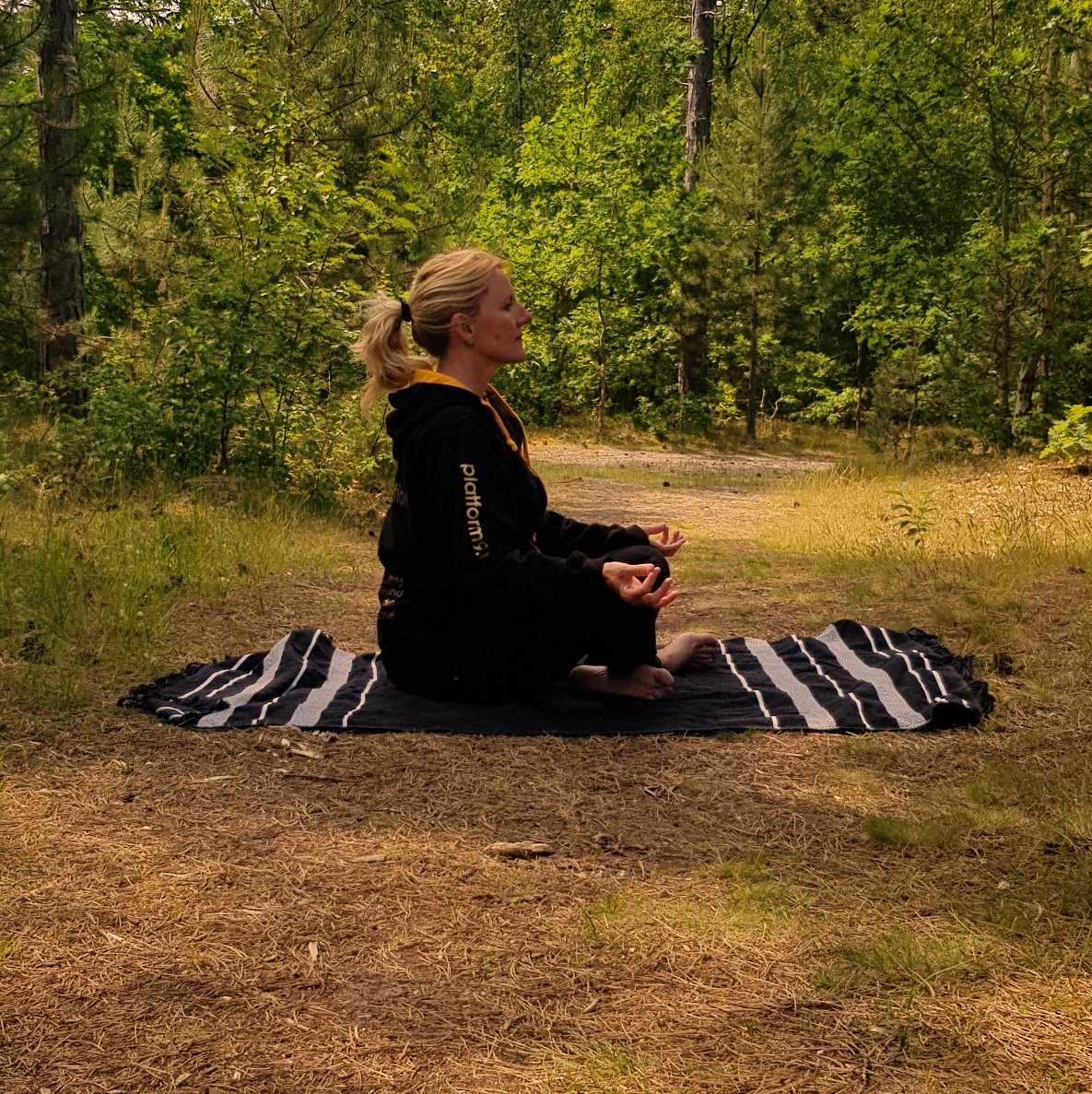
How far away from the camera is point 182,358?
8102 mm

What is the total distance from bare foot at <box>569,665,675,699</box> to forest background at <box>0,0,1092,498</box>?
10.2 feet

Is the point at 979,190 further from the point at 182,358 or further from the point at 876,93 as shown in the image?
the point at 182,358

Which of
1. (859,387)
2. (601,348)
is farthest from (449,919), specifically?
(859,387)

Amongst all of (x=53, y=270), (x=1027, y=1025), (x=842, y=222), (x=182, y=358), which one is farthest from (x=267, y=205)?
(x=842, y=222)

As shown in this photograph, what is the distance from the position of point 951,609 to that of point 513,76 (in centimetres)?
3085

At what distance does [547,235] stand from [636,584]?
1811 centimetres

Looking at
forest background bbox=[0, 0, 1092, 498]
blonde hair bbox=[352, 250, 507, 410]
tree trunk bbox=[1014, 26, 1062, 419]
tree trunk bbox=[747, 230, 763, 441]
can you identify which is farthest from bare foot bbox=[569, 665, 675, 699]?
Result: tree trunk bbox=[747, 230, 763, 441]

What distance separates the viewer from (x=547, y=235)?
20906mm

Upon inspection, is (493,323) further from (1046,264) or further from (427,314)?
(1046,264)

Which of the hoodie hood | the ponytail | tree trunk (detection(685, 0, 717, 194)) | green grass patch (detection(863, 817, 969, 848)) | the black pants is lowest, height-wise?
green grass patch (detection(863, 817, 969, 848))

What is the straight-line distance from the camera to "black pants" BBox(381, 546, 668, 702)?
162 inches

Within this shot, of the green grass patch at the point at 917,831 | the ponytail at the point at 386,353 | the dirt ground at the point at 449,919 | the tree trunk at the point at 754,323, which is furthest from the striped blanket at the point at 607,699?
the tree trunk at the point at 754,323

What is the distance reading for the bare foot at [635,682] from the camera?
4469mm

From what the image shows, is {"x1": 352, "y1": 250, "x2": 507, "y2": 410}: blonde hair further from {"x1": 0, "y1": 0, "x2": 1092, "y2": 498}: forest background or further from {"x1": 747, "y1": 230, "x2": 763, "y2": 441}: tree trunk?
{"x1": 747, "y1": 230, "x2": 763, "y2": 441}: tree trunk
